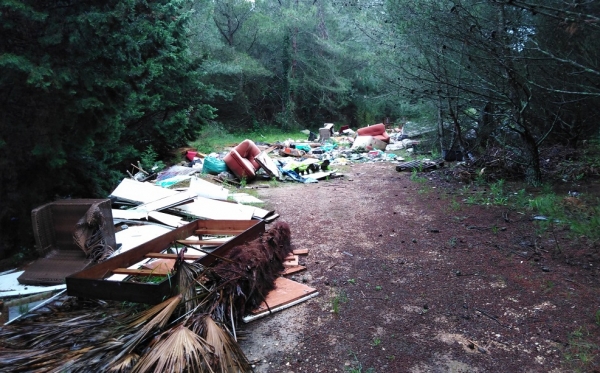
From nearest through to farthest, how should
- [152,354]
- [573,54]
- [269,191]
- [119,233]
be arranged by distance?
[152,354] → [119,233] → [573,54] → [269,191]

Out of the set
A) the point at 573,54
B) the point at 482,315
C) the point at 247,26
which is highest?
the point at 247,26

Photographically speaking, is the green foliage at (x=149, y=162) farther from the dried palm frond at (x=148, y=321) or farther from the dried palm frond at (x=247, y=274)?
the dried palm frond at (x=148, y=321)

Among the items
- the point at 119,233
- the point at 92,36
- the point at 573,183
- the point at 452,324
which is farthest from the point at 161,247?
the point at 573,183

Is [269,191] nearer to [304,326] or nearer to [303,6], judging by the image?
[304,326]

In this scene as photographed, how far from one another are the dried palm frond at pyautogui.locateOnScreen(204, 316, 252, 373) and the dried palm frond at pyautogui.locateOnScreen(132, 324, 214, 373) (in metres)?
0.05

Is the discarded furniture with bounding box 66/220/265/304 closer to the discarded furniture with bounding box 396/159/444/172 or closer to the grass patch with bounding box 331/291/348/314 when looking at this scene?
the grass patch with bounding box 331/291/348/314

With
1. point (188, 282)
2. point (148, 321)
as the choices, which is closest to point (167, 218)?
point (188, 282)

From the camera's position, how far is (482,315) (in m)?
2.99

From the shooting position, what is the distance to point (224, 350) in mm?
2281

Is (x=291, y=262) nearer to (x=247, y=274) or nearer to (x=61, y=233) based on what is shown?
(x=247, y=274)

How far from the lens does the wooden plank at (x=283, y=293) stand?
10.4ft

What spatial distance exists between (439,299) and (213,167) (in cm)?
655

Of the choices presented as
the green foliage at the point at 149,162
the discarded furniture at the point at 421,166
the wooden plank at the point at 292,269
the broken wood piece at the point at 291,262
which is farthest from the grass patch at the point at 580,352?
the green foliage at the point at 149,162

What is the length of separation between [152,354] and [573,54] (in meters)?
6.55
